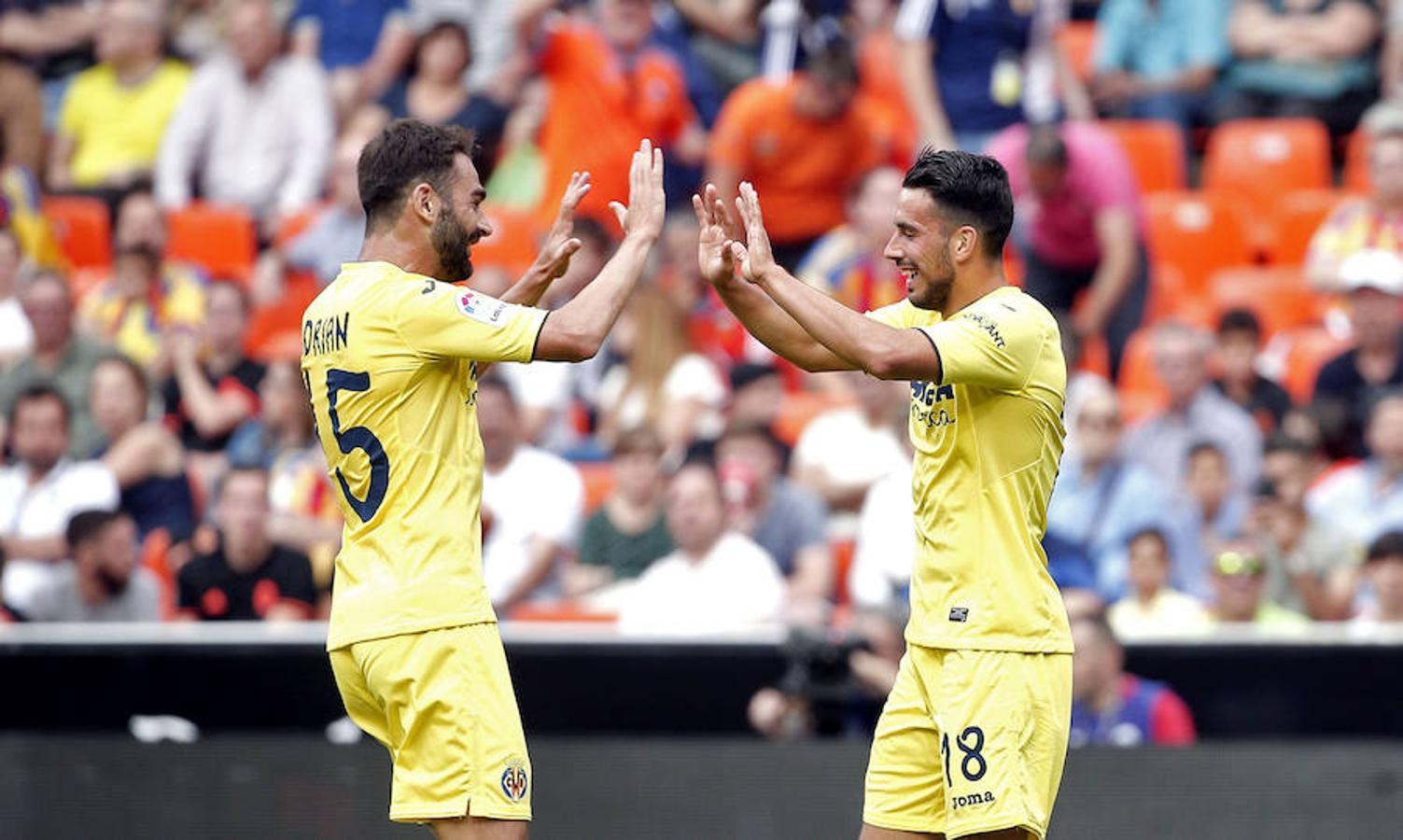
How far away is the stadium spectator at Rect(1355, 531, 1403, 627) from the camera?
8695 mm

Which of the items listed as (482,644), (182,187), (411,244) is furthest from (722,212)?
(182,187)

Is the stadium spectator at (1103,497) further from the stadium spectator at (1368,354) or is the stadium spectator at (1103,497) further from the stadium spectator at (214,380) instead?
the stadium spectator at (214,380)

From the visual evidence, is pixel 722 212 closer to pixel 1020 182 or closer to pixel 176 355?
pixel 1020 182

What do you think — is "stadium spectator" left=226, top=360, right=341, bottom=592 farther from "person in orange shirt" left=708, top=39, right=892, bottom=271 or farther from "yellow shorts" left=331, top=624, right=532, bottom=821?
"yellow shorts" left=331, top=624, right=532, bottom=821

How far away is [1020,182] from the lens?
11328mm

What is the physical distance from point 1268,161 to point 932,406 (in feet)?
23.4

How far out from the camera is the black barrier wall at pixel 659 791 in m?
7.82

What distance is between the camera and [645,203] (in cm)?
578

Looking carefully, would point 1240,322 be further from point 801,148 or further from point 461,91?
point 461,91

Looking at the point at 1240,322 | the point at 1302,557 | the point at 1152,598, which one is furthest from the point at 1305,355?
the point at 1152,598

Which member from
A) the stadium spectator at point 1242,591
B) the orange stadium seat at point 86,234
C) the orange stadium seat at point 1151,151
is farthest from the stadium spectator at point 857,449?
the orange stadium seat at point 86,234

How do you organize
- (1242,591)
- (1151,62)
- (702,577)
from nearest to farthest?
(1242,591) → (702,577) → (1151,62)

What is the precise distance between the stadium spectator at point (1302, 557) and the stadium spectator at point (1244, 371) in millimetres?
814

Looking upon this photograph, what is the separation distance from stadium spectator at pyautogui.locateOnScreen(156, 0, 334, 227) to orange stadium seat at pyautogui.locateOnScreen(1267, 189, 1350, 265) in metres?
5.45
